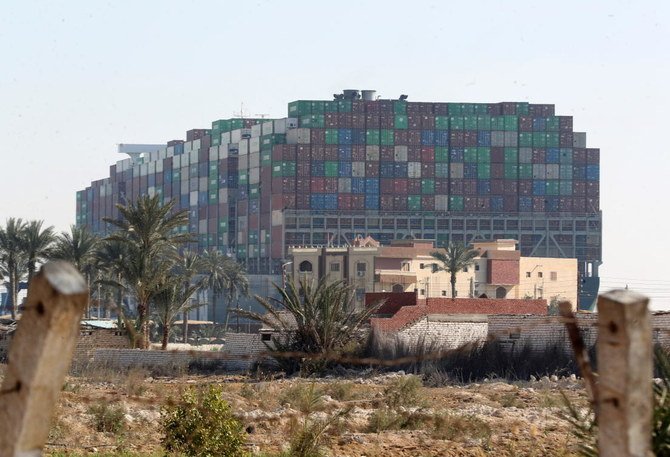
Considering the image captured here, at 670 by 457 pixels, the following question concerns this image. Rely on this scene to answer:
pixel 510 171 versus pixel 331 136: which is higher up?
pixel 331 136

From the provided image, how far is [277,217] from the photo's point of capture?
17275cm

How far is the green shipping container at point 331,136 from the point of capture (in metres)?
173

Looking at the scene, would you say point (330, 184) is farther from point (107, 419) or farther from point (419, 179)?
point (107, 419)

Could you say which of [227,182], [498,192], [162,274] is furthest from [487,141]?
[162,274]

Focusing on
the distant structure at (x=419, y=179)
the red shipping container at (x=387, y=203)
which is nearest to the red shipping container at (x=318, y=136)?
the distant structure at (x=419, y=179)

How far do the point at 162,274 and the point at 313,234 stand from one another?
435 feet

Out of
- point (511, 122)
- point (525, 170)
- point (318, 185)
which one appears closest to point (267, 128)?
point (318, 185)

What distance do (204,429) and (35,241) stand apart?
49655 mm

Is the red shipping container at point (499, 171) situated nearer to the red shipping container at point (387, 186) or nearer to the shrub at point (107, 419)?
the red shipping container at point (387, 186)

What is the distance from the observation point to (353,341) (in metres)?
31.8

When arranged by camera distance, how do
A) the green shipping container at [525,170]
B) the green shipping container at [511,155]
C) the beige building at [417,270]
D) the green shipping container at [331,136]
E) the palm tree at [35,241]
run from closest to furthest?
the palm tree at [35,241] → the beige building at [417,270] → the green shipping container at [331,136] → the green shipping container at [511,155] → the green shipping container at [525,170]

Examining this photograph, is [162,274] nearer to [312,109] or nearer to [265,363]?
[265,363]

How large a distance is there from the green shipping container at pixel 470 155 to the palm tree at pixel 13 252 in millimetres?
115704

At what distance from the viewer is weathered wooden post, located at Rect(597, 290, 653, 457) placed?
3256 millimetres
